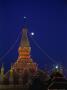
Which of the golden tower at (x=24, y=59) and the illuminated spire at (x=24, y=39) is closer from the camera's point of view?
the golden tower at (x=24, y=59)

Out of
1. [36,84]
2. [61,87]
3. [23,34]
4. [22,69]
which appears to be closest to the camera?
[61,87]

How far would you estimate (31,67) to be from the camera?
2023 cm

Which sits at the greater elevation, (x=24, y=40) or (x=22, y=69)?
(x=24, y=40)

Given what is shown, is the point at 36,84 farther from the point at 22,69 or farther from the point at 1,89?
the point at 22,69

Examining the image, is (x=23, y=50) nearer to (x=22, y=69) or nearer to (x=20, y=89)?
(x=22, y=69)

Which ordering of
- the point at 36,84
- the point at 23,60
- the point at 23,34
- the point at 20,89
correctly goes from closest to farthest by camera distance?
the point at 36,84, the point at 20,89, the point at 23,60, the point at 23,34

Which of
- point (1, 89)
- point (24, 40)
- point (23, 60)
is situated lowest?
point (1, 89)

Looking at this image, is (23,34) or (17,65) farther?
(23,34)

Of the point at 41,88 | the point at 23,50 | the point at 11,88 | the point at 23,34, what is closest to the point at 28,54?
the point at 23,50

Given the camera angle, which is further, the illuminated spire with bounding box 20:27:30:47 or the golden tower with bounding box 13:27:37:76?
the illuminated spire with bounding box 20:27:30:47

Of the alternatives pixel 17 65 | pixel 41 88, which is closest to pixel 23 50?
pixel 17 65

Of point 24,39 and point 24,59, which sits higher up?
point 24,39

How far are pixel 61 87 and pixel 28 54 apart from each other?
17554 mm

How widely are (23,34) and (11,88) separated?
40.1ft
